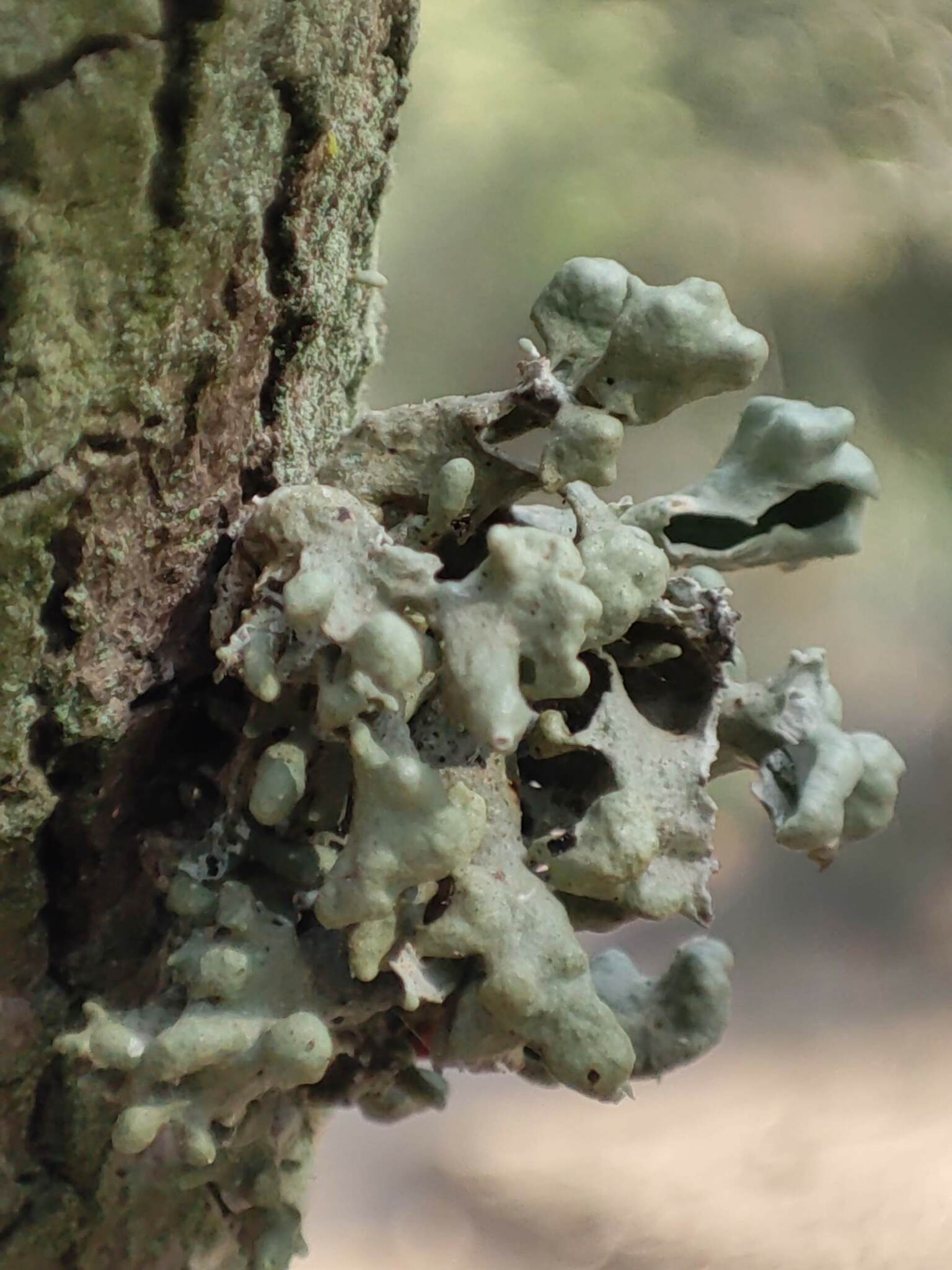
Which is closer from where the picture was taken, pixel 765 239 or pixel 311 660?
pixel 311 660

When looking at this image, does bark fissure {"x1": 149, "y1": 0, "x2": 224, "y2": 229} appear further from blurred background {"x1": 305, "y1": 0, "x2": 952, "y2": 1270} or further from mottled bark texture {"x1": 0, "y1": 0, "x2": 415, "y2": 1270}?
blurred background {"x1": 305, "y1": 0, "x2": 952, "y2": 1270}

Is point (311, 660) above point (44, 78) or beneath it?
beneath

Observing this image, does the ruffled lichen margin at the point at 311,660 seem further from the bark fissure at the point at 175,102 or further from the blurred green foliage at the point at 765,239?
the blurred green foliage at the point at 765,239

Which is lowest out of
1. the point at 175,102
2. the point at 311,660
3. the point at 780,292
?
the point at 780,292

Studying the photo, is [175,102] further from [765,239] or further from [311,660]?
[765,239]

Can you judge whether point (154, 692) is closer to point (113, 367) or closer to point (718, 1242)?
point (113, 367)

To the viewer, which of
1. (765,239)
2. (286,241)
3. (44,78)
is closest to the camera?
(44,78)

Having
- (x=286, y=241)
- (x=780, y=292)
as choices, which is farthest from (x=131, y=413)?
(x=780, y=292)
